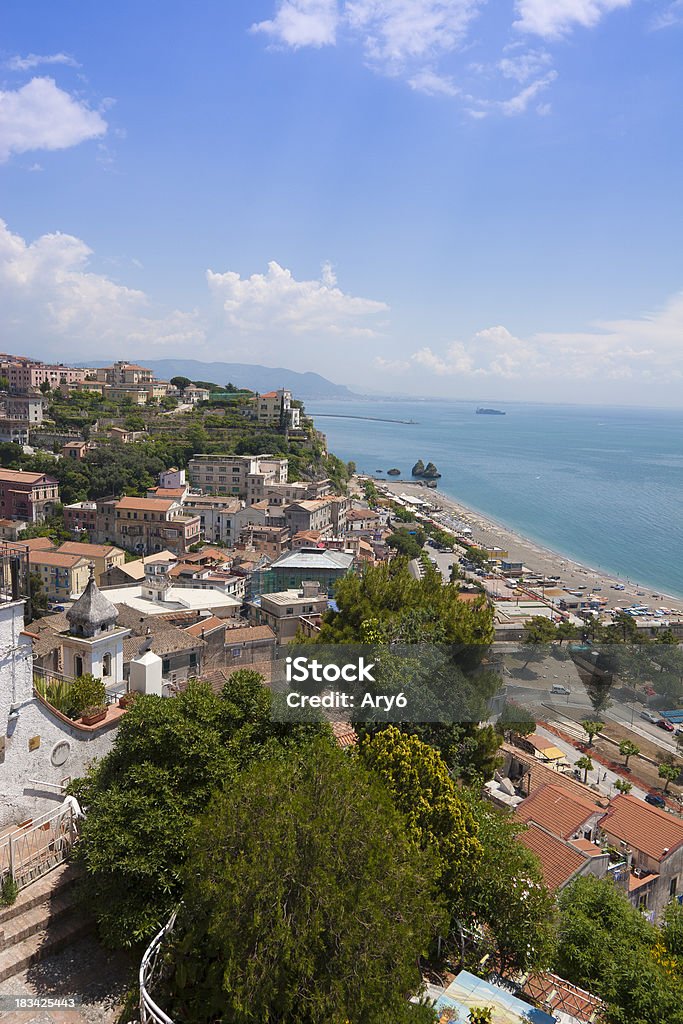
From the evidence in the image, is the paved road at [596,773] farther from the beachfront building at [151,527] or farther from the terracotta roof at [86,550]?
the beachfront building at [151,527]

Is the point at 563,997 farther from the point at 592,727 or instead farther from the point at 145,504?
the point at 145,504

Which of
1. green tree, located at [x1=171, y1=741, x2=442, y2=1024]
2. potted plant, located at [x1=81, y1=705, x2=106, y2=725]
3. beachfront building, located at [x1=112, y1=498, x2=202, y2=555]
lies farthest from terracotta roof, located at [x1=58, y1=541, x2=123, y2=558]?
green tree, located at [x1=171, y1=741, x2=442, y2=1024]

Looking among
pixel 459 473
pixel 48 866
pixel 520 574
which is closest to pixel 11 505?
→ pixel 520 574

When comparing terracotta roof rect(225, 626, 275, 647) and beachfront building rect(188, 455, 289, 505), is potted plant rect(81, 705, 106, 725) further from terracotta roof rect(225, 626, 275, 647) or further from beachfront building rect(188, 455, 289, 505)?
beachfront building rect(188, 455, 289, 505)

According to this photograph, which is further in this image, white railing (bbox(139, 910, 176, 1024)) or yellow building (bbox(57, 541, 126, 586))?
yellow building (bbox(57, 541, 126, 586))

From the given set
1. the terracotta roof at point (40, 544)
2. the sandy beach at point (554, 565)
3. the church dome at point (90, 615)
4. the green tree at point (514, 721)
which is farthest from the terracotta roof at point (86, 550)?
the sandy beach at point (554, 565)

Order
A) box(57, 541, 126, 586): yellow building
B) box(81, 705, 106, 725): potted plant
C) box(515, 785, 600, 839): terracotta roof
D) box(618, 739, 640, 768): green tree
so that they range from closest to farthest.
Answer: box(81, 705, 106, 725): potted plant, box(515, 785, 600, 839): terracotta roof, box(618, 739, 640, 768): green tree, box(57, 541, 126, 586): yellow building

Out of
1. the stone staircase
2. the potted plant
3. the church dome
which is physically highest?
the church dome
